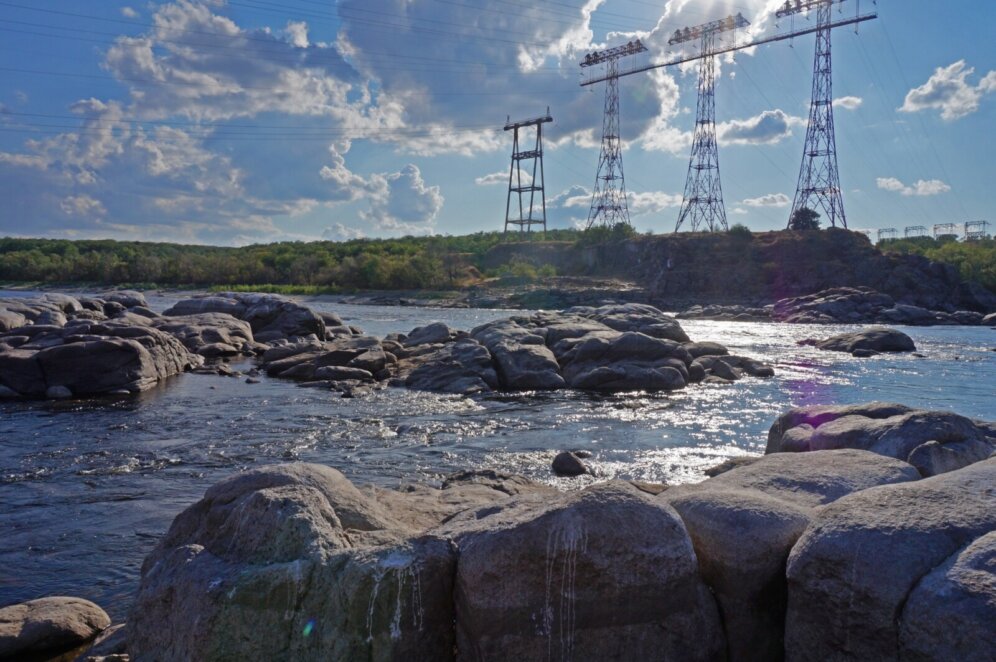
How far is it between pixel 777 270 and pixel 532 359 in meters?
56.0

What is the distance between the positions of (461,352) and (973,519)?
2034cm

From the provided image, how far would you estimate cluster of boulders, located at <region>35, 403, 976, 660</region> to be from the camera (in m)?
4.72

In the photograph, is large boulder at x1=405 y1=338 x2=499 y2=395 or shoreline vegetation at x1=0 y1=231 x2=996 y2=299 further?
shoreline vegetation at x1=0 y1=231 x2=996 y2=299

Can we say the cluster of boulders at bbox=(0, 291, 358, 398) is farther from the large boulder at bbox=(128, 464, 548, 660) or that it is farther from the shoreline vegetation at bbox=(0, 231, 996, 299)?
the shoreline vegetation at bbox=(0, 231, 996, 299)

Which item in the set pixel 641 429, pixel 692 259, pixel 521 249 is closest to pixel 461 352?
pixel 641 429

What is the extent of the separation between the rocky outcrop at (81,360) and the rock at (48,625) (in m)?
15.8

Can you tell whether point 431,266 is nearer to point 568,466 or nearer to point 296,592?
point 568,466

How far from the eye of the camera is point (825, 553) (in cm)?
484

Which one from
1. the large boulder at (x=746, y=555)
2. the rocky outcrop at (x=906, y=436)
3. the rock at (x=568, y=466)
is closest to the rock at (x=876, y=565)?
the large boulder at (x=746, y=555)

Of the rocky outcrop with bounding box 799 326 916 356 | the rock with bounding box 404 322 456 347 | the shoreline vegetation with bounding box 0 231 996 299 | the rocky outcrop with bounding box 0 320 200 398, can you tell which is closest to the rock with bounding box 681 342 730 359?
the rocky outcrop with bounding box 799 326 916 356

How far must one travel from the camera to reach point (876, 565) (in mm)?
4625

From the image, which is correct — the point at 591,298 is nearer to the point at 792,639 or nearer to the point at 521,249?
the point at 521,249

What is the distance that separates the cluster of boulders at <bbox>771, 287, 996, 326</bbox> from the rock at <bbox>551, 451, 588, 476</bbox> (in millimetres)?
45670

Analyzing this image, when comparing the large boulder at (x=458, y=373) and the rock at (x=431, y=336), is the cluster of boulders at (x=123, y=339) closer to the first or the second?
the rock at (x=431, y=336)
